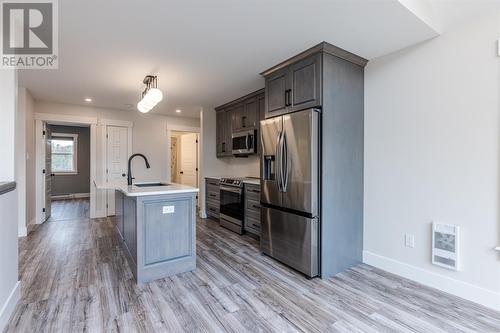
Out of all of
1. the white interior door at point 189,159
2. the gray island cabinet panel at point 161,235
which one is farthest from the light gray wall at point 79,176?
the gray island cabinet panel at point 161,235

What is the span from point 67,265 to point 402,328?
3427mm

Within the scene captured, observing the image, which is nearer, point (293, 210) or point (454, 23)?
point (454, 23)

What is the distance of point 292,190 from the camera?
9.02ft

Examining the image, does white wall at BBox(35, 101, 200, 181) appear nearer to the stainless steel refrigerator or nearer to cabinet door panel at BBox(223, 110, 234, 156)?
cabinet door panel at BBox(223, 110, 234, 156)

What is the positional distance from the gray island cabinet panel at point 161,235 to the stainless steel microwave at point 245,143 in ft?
5.86

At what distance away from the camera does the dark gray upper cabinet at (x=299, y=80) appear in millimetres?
2547

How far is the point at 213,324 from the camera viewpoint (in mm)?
1864

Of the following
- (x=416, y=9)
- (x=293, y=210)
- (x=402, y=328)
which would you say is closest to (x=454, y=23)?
(x=416, y=9)

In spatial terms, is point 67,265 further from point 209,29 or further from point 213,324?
point 209,29

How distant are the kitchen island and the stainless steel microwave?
178 cm

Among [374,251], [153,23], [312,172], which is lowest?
[374,251]

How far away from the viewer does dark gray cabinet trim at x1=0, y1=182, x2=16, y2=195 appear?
176 centimetres

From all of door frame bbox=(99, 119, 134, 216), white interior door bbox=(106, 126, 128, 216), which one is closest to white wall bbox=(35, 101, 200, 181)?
door frame bbox=(99, 119, 134, 216)

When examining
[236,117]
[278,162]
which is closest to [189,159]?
[236,117]
